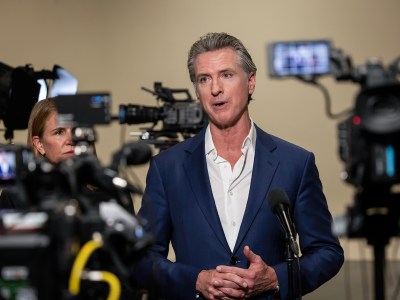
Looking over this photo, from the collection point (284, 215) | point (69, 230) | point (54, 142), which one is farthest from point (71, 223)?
point (54, 142)

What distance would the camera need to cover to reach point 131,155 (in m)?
1.66

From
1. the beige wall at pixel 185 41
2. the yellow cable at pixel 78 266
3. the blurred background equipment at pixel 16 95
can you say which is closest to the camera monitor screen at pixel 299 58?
the yellow cable at pixel 78 266

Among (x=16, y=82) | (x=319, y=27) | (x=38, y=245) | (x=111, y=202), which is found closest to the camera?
(x=38, y=245)

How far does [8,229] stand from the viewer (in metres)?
1.52

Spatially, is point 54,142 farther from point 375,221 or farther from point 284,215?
point 375,221

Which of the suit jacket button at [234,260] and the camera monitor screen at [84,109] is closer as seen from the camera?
the camera monitor screen at [84,109]

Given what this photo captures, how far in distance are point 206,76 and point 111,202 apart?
89cm

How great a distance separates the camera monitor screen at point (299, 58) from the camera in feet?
5.22

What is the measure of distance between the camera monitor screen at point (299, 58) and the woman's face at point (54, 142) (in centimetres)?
132

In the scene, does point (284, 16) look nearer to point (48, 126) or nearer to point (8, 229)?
point (48, 126)

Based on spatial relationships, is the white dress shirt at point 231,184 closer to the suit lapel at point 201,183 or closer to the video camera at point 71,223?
the suit lapel at point 201,183

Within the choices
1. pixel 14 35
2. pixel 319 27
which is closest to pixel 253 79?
pixel 319 27

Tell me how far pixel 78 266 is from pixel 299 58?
1.91 feet

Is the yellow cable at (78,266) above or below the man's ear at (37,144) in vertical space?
below
